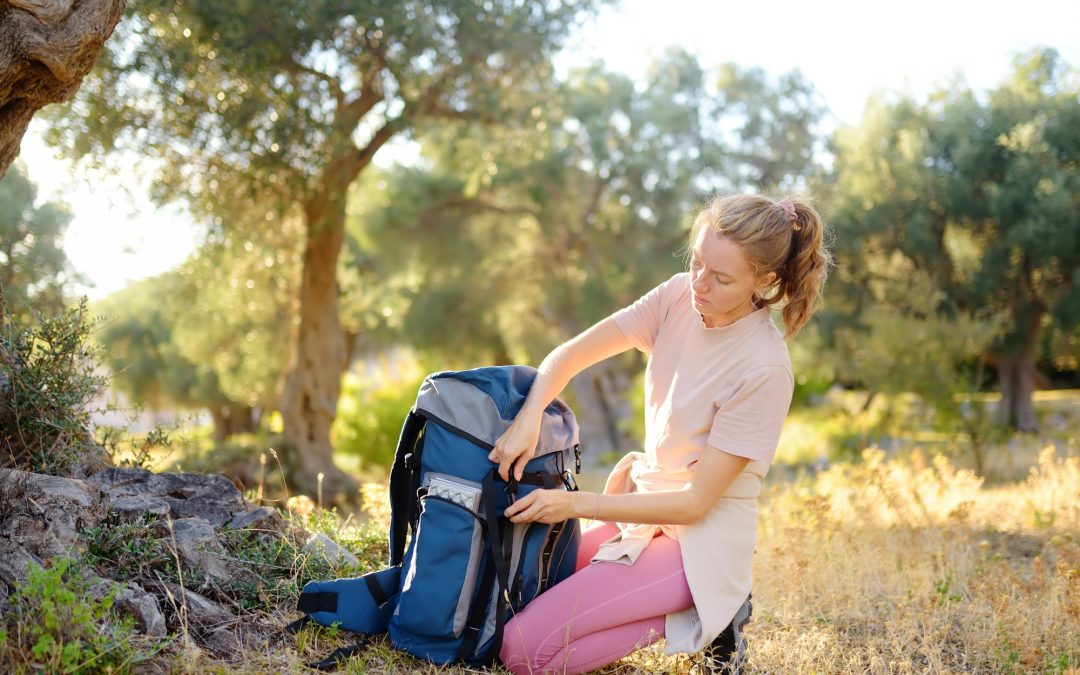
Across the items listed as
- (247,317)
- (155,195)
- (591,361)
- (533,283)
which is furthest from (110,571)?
(533,283)

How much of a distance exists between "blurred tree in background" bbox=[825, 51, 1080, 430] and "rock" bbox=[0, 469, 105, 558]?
434 inches

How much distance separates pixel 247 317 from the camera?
45.3 ft

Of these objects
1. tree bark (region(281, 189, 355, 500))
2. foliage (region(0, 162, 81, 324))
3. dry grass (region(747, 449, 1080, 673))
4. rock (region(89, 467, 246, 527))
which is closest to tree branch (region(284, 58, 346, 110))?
tree bark (region(281, 189, 355, 500))

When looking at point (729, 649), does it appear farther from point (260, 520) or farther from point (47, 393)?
point (47, 393)

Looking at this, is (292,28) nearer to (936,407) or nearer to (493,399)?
(493,399)

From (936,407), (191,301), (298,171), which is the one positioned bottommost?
(936,407)

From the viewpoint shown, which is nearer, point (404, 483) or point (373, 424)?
point (404, 483)

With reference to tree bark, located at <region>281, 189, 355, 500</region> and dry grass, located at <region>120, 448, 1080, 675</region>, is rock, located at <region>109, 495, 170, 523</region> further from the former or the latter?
tree bark, located at <region>281, 189, 355, 500</region>

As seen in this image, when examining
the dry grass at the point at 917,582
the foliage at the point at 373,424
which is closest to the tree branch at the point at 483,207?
the foliage at the point at 373,424

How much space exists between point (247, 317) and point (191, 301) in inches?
44.1

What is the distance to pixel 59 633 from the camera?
8.01ft

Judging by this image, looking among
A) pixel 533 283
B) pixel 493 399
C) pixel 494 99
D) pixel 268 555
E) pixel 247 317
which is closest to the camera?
pixel 493 399

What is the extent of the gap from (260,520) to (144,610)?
35.1 inches

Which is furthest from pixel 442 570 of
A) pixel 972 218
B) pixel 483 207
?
pixel 483 207
